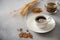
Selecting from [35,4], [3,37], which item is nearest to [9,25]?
[3,37]

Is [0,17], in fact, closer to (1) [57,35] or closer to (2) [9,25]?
(2) [9,25]

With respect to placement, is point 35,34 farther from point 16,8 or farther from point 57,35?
point 16,8

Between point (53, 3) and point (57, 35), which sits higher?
point (53, 3)

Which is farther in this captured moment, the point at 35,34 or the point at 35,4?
the point at 35,4

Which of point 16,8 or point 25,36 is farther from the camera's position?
point 16,8

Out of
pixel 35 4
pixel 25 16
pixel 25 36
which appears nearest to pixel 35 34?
pixel 25 36

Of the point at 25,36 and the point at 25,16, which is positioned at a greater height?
the point at 25,16
